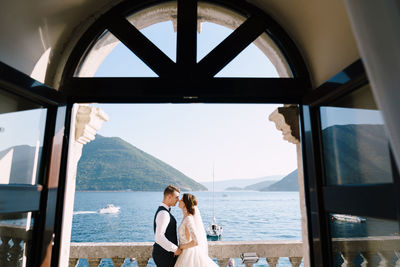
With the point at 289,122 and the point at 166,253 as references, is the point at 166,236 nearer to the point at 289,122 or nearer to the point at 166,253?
the point at 166,253

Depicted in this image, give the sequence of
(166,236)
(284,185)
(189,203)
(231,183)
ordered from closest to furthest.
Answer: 1. (166,236)
2. (189,203)
3. (284,185)
4. (231,183)

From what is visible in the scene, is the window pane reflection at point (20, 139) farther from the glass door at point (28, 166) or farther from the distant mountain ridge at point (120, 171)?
the distant mountain ridge at point (120, 171)

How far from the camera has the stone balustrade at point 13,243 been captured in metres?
1.34

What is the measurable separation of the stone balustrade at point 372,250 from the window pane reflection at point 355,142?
29cm

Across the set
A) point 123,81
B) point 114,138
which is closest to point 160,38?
point 123,81

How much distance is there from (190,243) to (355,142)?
2.27 metres

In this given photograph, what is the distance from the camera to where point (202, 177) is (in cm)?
7369

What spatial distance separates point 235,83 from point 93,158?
6940 centimetres

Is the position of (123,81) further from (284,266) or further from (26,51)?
(284,266)

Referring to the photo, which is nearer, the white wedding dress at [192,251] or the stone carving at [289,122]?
the stone carving at [289,122]

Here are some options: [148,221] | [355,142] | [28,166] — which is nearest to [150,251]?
[28,166]

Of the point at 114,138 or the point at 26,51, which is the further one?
the point at 114,138

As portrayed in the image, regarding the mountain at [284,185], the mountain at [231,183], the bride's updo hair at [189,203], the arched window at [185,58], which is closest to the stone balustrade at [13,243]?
the arched window at [185,58]

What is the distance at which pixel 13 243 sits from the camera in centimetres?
141
